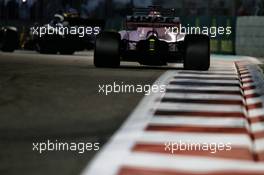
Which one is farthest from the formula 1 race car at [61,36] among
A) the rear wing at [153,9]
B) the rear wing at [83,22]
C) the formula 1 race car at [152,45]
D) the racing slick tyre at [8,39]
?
the formula 1 race car at [152,45]

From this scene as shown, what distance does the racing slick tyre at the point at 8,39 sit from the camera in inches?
934

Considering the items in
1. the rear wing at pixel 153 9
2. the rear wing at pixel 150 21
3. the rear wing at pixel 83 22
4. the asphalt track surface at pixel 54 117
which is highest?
the rear wing at pixel 153 9

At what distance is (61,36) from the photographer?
74.8 ft

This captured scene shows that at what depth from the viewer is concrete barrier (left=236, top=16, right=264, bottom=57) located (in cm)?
2502

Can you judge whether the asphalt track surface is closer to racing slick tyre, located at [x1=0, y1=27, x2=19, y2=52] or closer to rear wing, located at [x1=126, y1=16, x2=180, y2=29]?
rear wing, located at [x1=126, y1=16, x2=180, y2=29]

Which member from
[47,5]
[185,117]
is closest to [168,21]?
[185,117]

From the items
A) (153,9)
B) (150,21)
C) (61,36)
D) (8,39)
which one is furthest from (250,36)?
(150,21)

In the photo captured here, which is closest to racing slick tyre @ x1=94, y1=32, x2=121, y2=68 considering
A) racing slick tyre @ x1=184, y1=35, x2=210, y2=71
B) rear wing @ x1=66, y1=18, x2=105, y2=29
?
racing slick tyre @ x1=184, y1=35, x2=210, y2=71

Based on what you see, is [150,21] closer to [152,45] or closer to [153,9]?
[153,9]

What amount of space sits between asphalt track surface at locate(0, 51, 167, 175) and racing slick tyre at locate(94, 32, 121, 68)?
9.67 feet

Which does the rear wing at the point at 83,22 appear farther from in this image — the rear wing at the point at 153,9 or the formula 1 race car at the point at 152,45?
the formula 1 race car at the point at 152,45

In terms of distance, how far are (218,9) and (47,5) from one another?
20.4 m

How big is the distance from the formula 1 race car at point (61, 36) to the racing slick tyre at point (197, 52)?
9.72m

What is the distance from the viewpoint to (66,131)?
557cm
